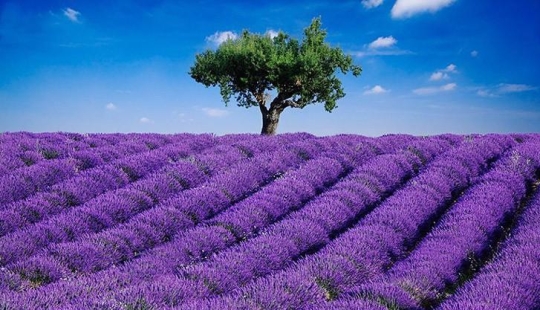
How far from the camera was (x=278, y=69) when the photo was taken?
2970 centimetres

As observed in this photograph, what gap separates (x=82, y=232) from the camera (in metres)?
9.36

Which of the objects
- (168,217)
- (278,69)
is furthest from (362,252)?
(278,69)

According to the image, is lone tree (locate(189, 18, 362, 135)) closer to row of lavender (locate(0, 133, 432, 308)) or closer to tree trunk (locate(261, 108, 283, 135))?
tree trunk (locate(261, 108, 283, 135))

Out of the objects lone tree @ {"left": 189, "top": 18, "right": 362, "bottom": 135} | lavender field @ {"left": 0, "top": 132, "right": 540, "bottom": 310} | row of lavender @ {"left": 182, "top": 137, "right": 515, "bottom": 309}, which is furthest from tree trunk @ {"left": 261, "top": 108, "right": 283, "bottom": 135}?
row of lavender @ {"left": 182, "top": 137, "right": 515, "bottom": 309}

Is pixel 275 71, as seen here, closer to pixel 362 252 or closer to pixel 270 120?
pixel 270 120

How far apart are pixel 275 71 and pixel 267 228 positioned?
71.7 ft

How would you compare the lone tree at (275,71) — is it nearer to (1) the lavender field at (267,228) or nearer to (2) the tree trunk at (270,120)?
(2) the tree trunk at (270,120)

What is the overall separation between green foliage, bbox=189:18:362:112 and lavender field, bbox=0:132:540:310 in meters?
14.7

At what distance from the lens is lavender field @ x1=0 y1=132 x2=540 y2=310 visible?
20.5ft

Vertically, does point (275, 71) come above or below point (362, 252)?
above

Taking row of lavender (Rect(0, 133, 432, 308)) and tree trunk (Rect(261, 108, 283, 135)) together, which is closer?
row of lavender (Rect(0, 133, 432, 308))

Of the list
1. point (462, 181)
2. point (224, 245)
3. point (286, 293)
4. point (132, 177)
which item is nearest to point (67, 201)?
point (132, 177)

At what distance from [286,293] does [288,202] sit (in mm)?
4807

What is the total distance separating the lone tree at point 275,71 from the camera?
30.2 m
